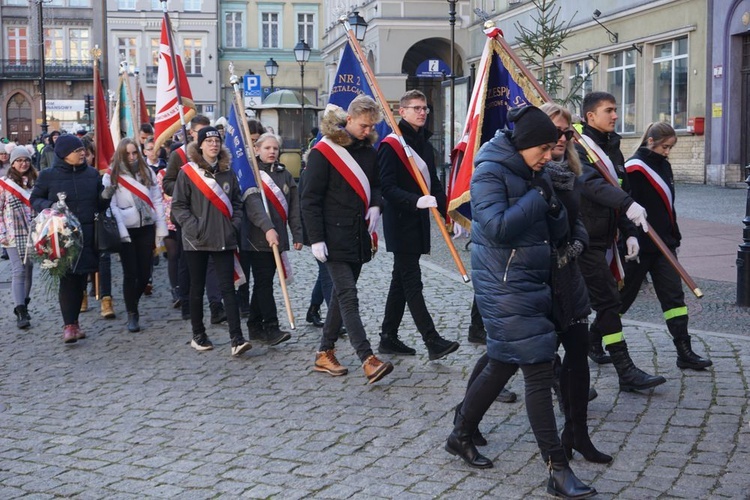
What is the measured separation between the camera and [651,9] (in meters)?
26.2

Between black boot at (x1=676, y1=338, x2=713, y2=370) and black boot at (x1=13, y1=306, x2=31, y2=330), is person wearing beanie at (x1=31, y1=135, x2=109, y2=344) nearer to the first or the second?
black boot at (x1=13, y1=306, x2=31, y2=330)

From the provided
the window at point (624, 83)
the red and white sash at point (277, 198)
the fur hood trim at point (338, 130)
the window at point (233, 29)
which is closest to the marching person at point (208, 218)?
the red and white sash at point (277, 198)

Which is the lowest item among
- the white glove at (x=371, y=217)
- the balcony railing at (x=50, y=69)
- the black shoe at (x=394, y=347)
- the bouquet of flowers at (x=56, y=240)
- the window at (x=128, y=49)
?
the black shoe at (x=394, y=347)

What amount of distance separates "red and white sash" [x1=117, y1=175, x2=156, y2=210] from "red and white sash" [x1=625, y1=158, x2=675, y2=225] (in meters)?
4.84

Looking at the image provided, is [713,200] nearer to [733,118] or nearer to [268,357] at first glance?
[733,118]

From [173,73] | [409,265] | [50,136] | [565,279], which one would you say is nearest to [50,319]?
[173,73]

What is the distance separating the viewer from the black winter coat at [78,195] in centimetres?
915

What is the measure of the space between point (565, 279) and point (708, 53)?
20.6m

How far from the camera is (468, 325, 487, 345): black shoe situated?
26.0 ft

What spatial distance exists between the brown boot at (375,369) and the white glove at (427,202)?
1.10m

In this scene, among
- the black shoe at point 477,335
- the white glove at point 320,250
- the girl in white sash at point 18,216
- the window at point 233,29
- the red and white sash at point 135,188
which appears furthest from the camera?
the window at point 233,29

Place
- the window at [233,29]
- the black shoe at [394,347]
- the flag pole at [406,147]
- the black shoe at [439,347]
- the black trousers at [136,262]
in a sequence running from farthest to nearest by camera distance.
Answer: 1. the window at [233,29]
2. the black trousers at [136,262]
3. the black shoe at [394,347]
4. the black shoe at [439,347]
5. the flag pole at [406,147]

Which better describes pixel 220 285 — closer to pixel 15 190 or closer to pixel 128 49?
pixel 15 190

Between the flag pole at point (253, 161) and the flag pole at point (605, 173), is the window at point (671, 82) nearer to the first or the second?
the flag pole at point (253, 161)
